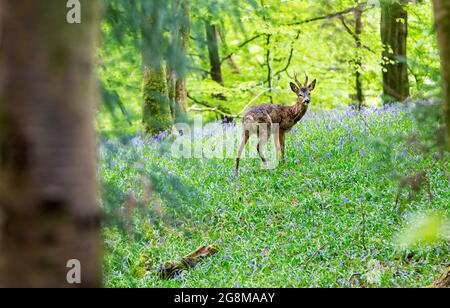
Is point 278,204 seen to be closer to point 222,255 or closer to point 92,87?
point 222,255

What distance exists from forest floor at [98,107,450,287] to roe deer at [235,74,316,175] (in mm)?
393

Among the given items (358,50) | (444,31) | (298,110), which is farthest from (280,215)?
(358,50)

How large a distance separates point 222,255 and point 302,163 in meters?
3.85

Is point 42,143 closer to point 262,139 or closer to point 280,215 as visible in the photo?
point 280,215

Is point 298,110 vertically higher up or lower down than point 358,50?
lower down

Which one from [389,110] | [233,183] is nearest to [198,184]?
[233,183]

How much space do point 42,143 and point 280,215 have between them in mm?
7088

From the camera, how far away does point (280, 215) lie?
9.22 meters

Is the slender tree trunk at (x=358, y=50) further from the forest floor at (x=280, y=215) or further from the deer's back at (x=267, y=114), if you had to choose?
the forest floor at (x=280, y=215)

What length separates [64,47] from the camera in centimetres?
243

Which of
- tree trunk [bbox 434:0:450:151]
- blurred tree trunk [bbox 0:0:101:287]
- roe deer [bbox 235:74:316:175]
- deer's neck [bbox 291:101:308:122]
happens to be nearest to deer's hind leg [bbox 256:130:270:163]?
roe deer [bbox 235:74:316:175]

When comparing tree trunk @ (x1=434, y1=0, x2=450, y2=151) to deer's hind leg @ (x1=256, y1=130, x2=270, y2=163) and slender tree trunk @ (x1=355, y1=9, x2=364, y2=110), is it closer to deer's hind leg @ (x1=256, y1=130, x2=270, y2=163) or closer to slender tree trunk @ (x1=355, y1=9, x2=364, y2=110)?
deer's hind leg @ (x1=256, y1=130, x2=270, y2=163)

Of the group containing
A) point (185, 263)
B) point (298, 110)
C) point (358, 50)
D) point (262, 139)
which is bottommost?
point (185, 263)

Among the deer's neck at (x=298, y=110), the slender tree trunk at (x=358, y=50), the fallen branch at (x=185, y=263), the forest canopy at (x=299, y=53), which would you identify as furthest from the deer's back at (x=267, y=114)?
the slender tree trunk at (x=358, y=50)
